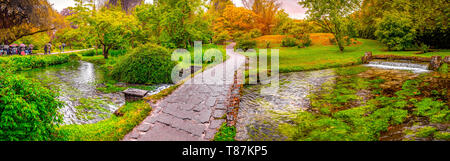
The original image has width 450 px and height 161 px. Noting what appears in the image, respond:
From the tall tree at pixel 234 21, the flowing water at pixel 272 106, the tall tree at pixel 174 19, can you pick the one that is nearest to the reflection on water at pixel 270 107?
the flowing water at pixel 272 106

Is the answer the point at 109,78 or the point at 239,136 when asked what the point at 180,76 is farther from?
the point at 239,136

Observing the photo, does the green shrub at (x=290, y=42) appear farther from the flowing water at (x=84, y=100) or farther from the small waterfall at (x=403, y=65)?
the flowing water at (x=84, y=100)

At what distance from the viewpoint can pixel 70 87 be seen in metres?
10.5

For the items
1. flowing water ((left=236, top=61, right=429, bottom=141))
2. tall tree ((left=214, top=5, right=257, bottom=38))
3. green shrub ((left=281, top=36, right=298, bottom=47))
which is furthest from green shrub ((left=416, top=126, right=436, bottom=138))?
tall tree ((left=214, top=5, right=257, bottom=38))

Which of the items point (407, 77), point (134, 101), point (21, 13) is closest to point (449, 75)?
point (407, 77)

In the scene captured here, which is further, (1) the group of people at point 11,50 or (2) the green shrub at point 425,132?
(1) the group of people at point 11,50

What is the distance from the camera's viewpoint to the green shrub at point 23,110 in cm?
337

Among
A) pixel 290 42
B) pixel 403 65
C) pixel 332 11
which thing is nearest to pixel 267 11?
pixel 290 42

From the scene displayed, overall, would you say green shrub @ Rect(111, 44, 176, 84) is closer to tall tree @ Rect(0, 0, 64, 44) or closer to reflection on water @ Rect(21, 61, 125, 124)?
reflection on water @ Rect(21, 61, 125, 124)

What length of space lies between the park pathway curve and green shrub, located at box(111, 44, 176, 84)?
9.45ft

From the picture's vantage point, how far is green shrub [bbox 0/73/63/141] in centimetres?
337

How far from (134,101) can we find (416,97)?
8.72m

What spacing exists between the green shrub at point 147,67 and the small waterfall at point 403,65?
42.0 ft

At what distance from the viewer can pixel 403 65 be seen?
14070 millimetres
